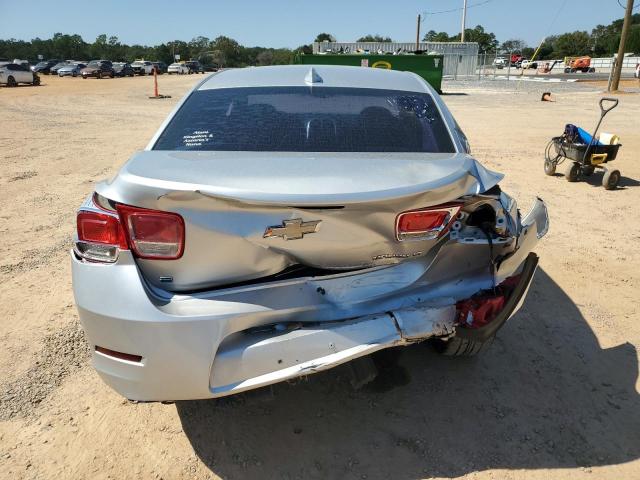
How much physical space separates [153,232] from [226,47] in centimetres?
11475

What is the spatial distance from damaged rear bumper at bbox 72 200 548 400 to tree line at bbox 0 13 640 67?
252ft

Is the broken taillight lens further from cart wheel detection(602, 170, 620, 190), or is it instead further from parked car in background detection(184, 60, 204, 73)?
parked car in background detection(184, 60, 204, 73)

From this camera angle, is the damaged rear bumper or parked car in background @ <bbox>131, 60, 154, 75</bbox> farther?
parked car in background @ <bbox>131, 60, 154, 75</bbox>

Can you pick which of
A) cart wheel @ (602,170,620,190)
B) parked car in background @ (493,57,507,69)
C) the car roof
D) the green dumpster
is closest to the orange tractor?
parked car in background @ (493,57,507,69)

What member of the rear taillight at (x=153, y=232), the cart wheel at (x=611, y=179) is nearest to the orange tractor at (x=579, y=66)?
the cart wheel at (x=611, y=179)

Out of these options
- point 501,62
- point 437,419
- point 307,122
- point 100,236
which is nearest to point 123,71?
point 501,62

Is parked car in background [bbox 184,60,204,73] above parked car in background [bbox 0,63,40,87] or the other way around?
above

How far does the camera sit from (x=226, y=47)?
10719cm

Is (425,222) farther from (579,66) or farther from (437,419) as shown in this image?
(579,66)

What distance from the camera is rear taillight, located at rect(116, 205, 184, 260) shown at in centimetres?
196

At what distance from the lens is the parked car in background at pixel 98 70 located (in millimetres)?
46062

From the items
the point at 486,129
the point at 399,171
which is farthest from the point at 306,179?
the point at 486,129

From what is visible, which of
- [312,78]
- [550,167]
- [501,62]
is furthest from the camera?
[501,62]

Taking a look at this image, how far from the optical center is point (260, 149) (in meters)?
2.53
